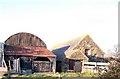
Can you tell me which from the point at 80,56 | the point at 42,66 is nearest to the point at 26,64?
Result: the point at 42,66

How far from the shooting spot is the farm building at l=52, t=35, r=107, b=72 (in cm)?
3961

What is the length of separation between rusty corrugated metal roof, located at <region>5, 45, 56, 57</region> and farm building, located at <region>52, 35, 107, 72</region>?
11.5 ft

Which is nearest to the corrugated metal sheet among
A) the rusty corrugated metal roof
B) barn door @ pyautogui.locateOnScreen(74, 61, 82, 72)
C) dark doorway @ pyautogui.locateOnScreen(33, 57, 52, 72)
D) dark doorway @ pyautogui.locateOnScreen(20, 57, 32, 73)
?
the rusty corrugated metal roof

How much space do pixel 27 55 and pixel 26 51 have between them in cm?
140

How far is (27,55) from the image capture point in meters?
A: 36.6

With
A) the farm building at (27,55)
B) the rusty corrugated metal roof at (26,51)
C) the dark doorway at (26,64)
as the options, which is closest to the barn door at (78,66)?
the farm building at (27,55)

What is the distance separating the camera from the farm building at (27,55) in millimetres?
35094

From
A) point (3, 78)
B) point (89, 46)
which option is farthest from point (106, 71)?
point (89, 46)

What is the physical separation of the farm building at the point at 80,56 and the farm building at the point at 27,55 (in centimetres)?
330

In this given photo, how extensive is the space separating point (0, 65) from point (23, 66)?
128 inches

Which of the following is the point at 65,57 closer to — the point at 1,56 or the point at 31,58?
the point at 31,58

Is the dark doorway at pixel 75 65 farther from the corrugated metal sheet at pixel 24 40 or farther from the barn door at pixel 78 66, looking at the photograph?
the corrugated metal sheet at pixel 24 40

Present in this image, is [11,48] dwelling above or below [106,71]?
above

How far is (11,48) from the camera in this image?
37.3 metres
